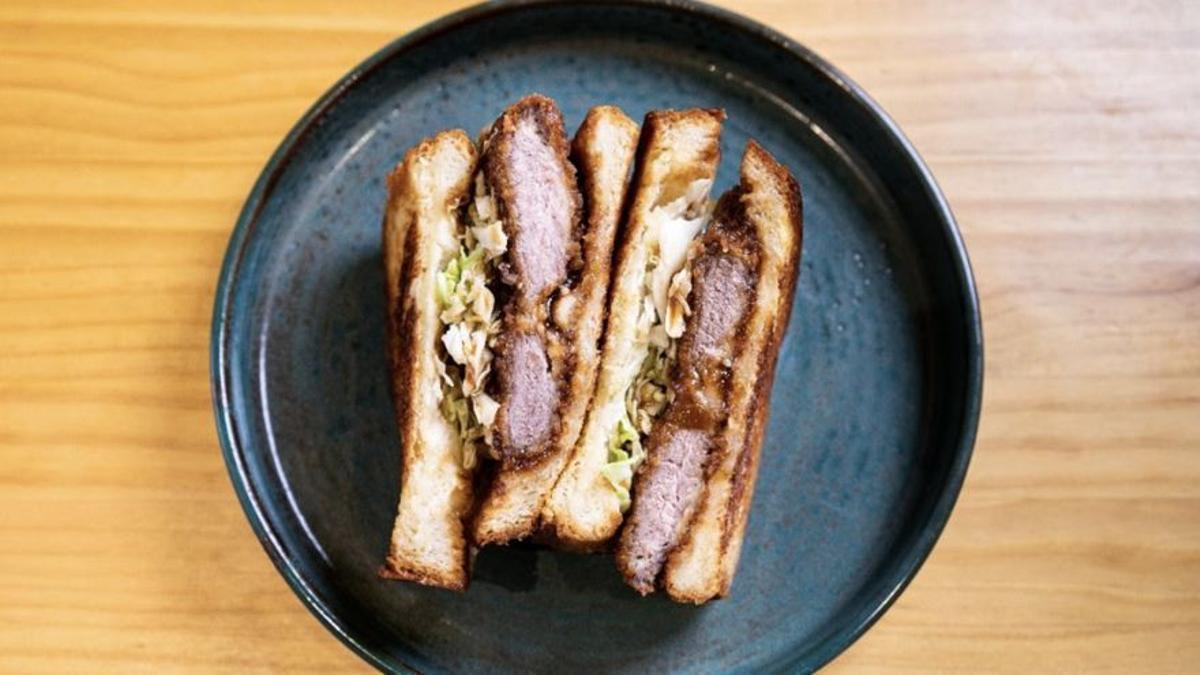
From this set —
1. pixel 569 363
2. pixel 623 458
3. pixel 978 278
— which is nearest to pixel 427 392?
pixel 569 363

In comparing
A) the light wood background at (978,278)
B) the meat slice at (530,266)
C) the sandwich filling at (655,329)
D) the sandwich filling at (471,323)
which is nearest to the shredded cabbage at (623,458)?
the sandwich filling at (655,329)

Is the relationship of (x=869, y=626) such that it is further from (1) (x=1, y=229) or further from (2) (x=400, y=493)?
(1) (x=1, y=229)

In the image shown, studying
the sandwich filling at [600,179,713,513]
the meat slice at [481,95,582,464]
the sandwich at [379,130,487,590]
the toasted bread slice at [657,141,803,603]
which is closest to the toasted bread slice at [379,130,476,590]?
the sandwich at [379,130,487,590]

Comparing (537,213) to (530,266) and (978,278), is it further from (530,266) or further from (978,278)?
(978,278)

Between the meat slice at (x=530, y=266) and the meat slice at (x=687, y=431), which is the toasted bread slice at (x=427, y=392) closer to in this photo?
the meat slice at (x=530, y=266)

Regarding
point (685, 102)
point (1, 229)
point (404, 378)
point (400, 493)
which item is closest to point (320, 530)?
point (400, 493)

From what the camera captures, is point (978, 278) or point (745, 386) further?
point (978, 278)
